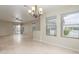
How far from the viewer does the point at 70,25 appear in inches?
192

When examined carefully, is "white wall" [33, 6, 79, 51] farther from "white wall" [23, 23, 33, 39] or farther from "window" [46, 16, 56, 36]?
"white wall" [23, 23, 33, 39]

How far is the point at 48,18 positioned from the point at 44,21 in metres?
0.43

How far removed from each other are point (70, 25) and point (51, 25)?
1.46 meters

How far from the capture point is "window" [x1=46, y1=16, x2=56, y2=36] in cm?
583

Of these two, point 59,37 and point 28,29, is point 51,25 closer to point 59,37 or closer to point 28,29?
point 59,37

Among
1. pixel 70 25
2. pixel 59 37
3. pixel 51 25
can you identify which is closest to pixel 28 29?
pixel 51 25

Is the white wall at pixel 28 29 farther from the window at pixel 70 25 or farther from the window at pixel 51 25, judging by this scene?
the window at pixel 70 25

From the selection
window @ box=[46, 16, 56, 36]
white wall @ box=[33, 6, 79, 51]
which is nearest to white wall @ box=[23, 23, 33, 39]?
white wall @ box=[33, 6, 79, 51]

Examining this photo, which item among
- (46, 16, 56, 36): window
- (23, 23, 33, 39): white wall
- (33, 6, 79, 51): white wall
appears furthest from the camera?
(23, 23, 33, 39): white wall

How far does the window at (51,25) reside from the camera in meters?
5.83

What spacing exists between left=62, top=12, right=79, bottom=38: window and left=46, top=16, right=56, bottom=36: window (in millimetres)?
680
